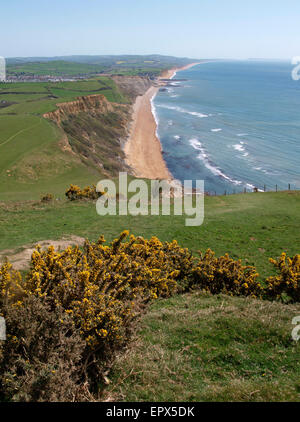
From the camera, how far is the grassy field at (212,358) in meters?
6.99

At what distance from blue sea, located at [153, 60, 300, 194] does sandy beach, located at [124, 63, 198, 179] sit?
6.91 ft

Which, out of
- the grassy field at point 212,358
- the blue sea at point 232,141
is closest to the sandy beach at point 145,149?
the blue sea at point 232,141

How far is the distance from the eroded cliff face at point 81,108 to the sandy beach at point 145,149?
10.9 metres

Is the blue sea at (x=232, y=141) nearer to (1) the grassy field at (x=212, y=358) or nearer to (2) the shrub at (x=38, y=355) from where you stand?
(1) the grassy field at (x=212, y=358)

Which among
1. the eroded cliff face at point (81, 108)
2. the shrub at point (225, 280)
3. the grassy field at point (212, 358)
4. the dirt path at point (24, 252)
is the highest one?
the eroded cliff face at point (81, 108)

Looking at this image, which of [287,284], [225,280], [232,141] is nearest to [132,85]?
[232,141]

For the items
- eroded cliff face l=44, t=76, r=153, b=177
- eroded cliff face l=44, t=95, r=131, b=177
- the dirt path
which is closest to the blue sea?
→ eroded cliff face l=44, t=76, r=153, b=177

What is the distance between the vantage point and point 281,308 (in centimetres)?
1096

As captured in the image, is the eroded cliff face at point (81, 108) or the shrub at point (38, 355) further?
the eroded cliff face at point (81, 108)

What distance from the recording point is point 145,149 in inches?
3110

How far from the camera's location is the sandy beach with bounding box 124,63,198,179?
64.0 meters

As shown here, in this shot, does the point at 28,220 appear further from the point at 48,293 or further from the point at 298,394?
the point at 298,394

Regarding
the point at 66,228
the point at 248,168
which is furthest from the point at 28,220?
the point at 248,168

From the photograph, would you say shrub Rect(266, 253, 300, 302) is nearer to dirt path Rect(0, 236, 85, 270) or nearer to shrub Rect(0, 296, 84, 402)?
dirt path Rect(0, 236, 85, 270)
